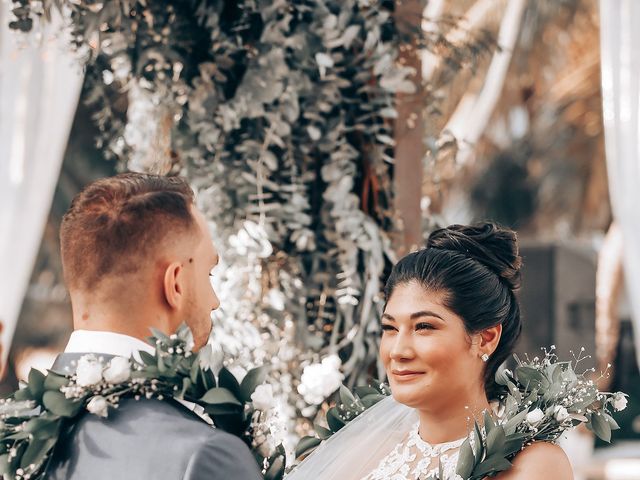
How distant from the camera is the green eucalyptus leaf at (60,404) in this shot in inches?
81.4

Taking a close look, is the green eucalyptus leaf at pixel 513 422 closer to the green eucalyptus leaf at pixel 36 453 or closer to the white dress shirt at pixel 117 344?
the white dress shirt at pixel 117 344

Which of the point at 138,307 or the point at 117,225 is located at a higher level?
the point at 117,225

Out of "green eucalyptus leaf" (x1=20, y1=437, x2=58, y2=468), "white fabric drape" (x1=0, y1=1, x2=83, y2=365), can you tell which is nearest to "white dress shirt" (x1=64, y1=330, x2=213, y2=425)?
"green eucalyptus leaf" (x1=20, y1=437, x2=58, y2=468)

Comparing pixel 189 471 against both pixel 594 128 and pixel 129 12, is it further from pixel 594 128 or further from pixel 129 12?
pixel 594 128

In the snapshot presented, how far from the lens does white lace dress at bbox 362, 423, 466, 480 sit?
8.45 feet

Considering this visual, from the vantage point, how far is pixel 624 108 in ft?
15.0

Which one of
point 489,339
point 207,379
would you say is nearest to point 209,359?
point 207,379

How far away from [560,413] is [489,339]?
0.27 meters

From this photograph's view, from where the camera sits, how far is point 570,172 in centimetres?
1719

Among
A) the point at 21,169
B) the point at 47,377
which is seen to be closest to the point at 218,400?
the point at 47,377

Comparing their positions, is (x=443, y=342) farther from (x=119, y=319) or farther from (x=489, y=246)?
(x=119, y=319)

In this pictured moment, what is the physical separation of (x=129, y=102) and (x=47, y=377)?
2.23 m

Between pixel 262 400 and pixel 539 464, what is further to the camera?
pixel 539 464

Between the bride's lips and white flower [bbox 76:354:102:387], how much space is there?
806 millimetres
